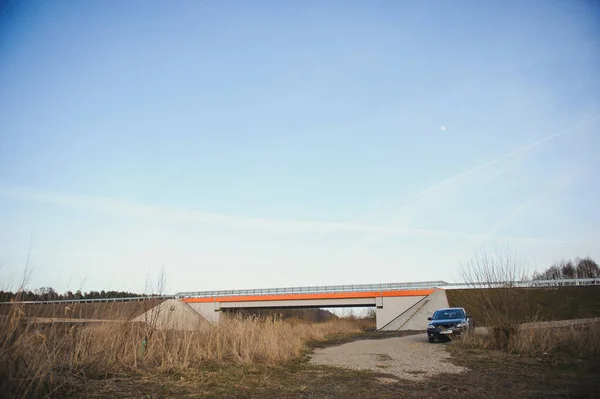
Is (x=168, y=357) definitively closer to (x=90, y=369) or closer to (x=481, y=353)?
(x=90, y=369)

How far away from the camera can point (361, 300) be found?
1730 inches

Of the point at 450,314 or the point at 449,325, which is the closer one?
the point at 449,325

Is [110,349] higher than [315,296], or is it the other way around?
[315,296]

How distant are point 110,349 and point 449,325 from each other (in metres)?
15.7

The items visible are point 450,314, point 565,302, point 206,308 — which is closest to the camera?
point 450,314

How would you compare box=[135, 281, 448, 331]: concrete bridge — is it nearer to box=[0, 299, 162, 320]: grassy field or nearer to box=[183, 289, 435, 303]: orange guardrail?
box=[183, 289, 435, 303]: orange guardrail

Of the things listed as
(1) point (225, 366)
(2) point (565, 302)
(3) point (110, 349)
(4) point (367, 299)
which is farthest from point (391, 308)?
(3) point (110, 349)

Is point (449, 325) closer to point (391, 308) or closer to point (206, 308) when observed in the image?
point (391, 308)

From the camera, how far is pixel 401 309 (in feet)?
133

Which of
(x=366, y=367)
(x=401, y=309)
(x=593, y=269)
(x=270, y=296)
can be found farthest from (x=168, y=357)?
(x=593, y=269)

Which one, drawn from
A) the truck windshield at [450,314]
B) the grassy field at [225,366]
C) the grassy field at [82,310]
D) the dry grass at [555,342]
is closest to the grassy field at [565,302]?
the truck windshield at [450,314]

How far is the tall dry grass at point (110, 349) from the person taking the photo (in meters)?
5.80

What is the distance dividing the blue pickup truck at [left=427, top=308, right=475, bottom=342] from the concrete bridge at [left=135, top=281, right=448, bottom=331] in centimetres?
1810

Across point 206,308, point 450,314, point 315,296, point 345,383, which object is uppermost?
point 315,296
